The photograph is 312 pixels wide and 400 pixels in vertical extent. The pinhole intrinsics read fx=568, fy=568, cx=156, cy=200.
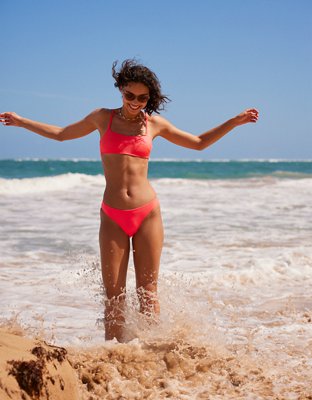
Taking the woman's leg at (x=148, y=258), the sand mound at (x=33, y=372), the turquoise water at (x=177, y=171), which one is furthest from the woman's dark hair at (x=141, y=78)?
the turquoise water at (x=177, y=171)

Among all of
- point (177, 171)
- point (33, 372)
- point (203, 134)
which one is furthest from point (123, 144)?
point (177, 171)

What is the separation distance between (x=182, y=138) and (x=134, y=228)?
2.72ft

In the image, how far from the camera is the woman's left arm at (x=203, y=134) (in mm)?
4355

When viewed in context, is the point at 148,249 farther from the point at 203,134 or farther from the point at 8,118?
the point at 8,118

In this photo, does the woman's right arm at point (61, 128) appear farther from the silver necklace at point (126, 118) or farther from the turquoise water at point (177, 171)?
the turquoise water at point (177, 171)

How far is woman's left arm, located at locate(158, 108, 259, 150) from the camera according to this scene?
14.3 ft

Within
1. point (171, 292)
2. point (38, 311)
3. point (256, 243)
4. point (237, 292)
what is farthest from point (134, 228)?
point (256, 243)

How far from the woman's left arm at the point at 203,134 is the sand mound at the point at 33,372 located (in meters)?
2.02

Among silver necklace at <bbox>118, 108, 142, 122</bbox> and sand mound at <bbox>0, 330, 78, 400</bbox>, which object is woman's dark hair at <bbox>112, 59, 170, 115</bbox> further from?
sand mound at <bbox>0, 330, 78, 400</bbox>

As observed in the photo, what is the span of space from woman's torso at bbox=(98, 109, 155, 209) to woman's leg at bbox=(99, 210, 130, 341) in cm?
19

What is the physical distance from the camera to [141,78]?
4.05 meters

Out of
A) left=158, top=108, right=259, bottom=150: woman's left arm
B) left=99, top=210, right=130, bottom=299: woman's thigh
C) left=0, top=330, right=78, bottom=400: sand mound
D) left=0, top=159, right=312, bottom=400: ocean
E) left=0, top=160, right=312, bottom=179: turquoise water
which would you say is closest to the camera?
left=0, top=330, right=78, bottom=400: sand mound

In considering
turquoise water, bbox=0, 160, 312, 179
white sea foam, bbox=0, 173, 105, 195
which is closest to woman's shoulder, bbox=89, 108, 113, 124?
white sea foam, bbox=0, 173, 105, 195

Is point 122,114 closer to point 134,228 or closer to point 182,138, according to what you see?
point 182,138
